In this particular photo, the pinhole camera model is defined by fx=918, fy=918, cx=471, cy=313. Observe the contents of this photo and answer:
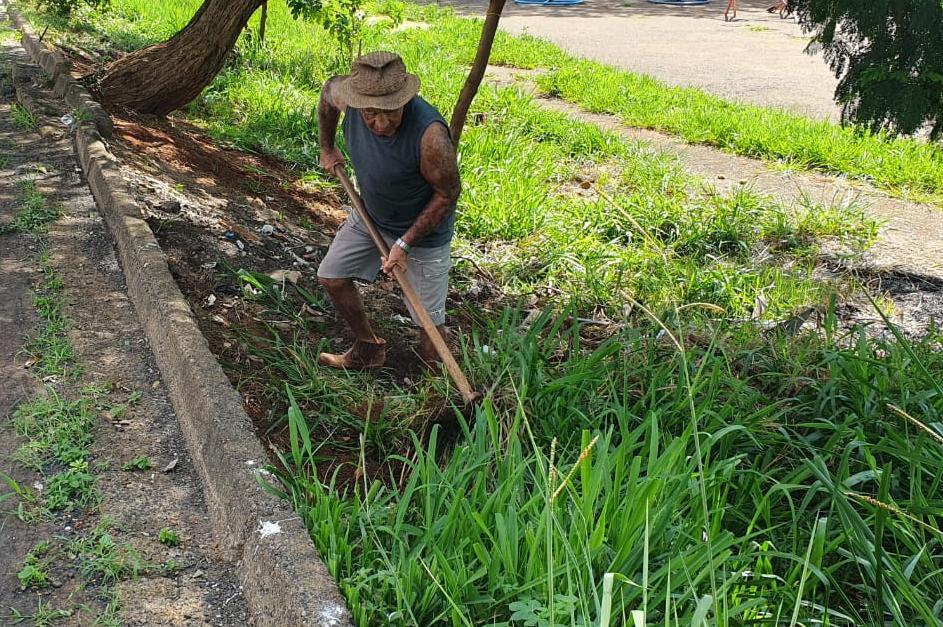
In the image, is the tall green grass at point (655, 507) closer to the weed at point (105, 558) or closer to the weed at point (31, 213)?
the weed at point (105, 558)

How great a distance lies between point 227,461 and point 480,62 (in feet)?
9.53

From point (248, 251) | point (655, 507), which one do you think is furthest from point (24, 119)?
point (655, 507)

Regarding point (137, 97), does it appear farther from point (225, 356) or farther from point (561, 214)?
point (225, 356)

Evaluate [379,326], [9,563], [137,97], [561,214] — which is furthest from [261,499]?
[137,97]

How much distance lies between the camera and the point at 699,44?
46.8ft

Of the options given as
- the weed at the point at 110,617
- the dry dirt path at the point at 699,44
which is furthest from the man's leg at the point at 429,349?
the dry dirt path at the point at 699,44

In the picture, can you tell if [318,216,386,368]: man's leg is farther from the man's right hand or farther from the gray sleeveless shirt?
the man's right hand

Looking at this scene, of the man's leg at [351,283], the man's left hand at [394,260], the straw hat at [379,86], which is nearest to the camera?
the straw hat at [379,86]

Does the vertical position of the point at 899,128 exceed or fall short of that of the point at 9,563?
it exceeds it

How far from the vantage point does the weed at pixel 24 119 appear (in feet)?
22.0

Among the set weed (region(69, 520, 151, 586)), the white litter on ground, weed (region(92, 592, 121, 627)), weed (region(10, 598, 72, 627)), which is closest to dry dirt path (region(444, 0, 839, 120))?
the white litter on ground

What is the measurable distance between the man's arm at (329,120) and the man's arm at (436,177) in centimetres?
59

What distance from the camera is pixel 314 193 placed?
6.37 meters

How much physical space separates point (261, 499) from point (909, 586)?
5.93 feet
